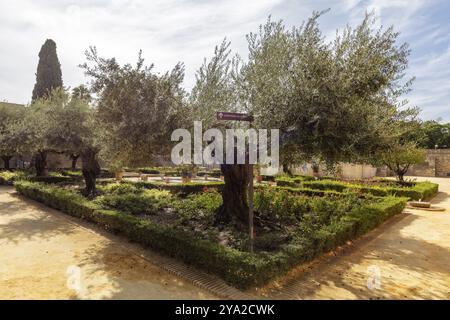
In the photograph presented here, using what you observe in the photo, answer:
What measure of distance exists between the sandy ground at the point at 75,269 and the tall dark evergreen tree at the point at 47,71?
105 ft

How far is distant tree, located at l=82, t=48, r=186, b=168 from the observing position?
26.1 ft

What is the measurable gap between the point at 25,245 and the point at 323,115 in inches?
345

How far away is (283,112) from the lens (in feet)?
23.4

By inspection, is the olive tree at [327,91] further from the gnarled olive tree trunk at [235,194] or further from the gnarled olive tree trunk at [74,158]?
the gnarled olive tree trunk at [74,158]

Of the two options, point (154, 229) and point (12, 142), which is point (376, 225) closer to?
point (154, 229)

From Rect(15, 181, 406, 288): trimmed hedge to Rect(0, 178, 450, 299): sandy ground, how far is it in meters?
0.31

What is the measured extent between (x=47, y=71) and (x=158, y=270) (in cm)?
3927

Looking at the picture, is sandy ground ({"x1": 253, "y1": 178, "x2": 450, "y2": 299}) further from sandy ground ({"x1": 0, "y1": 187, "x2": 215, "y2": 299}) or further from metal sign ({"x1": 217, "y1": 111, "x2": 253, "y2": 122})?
metal sign ({"x1": 217, "y1": 111, "x2": 253, "y2": 122})

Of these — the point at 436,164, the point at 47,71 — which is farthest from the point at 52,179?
the point at 436,164

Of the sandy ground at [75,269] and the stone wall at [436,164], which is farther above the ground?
the stone wall at [436,164]

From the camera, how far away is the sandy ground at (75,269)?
5730 millimetres

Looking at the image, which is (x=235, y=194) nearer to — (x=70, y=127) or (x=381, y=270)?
(x=381, y=270)

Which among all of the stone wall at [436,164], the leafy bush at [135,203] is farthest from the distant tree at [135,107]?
the stone wall at [436,164]

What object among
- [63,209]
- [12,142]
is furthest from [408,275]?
[12,142]
